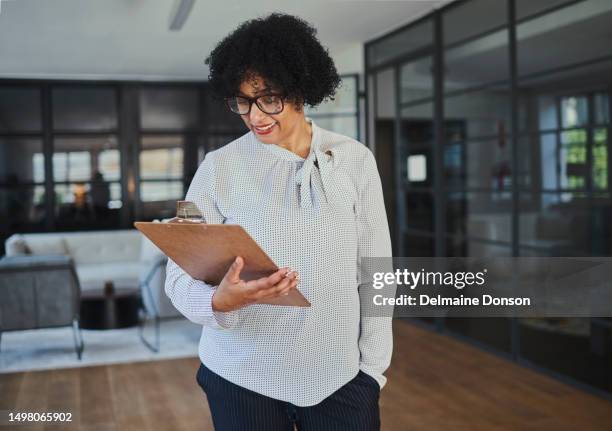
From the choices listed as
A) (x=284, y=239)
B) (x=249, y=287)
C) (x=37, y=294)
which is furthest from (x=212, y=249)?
(x=37, y=294)

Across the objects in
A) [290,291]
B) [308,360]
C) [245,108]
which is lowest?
[308,360]

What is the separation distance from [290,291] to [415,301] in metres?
4.84

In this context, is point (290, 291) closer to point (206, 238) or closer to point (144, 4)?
point (206, 238)

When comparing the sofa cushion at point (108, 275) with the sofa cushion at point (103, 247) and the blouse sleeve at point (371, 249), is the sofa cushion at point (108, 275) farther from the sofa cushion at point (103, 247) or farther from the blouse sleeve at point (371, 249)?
the blouse sleeve at point (371, 249)

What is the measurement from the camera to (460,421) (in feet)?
11.2

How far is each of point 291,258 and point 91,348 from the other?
14.1 ft

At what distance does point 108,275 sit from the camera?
6.60 m

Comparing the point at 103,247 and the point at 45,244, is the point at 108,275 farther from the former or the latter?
the point at 45,244

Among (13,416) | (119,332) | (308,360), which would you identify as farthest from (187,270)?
(119,332)

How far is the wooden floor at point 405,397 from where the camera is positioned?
11.3 feet

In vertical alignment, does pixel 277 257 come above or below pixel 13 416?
above

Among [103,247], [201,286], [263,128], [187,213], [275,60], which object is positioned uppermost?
[275,60]

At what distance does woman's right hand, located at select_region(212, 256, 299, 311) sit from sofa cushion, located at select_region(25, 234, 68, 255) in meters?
6.25

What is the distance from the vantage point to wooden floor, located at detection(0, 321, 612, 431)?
3438 mm
